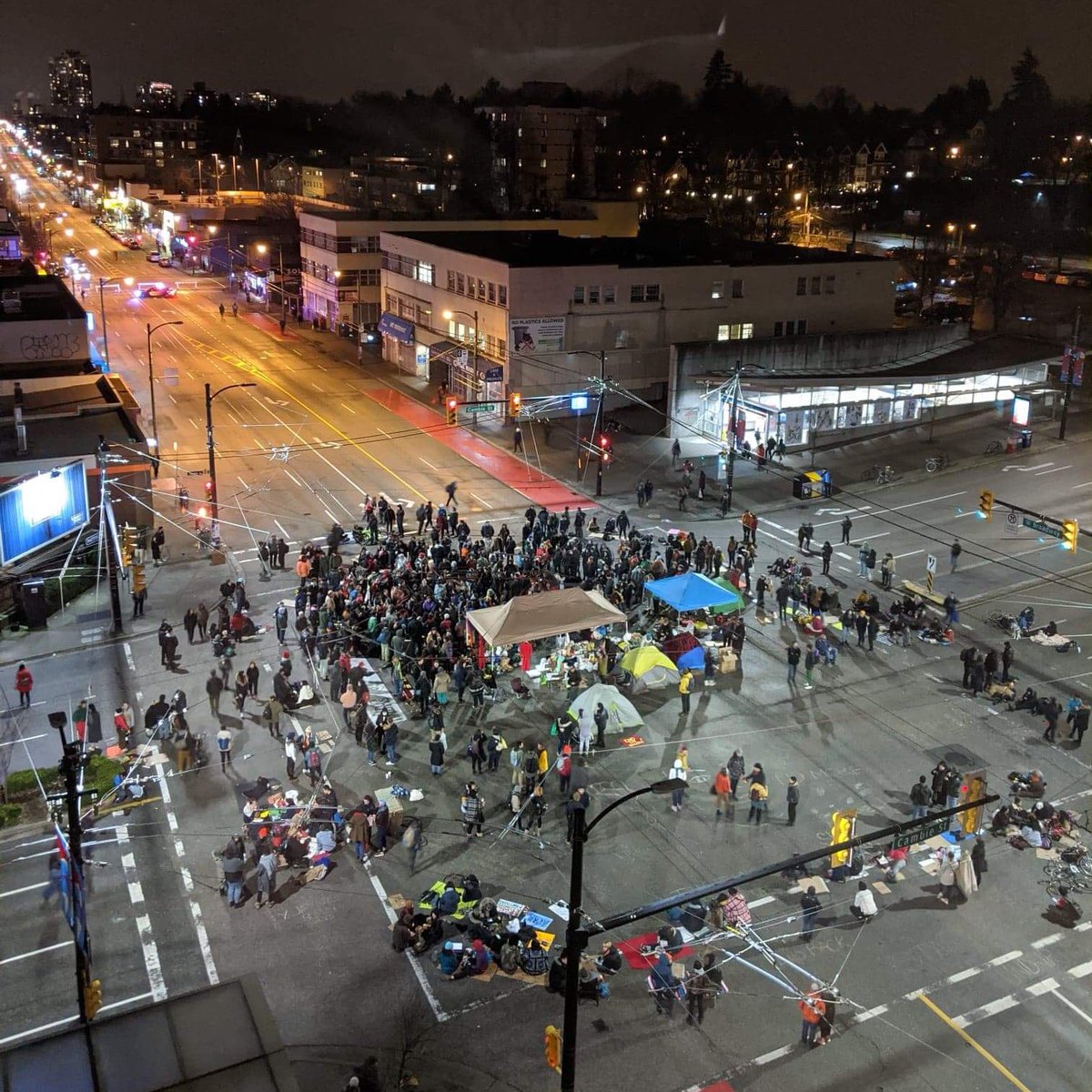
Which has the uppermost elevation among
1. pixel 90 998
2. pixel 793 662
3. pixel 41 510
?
pixel 41 510

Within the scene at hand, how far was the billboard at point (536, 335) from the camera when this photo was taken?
54062mm

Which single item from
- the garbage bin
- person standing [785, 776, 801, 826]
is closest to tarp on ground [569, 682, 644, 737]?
person standing [785, 776, 801, 826]

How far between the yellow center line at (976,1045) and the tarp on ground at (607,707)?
30.3ft

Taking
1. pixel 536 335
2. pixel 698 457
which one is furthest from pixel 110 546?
pixel 698 457

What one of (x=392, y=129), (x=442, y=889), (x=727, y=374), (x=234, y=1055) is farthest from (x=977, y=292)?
(x=392, y=129)

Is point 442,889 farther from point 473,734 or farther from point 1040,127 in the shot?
point 1040,127

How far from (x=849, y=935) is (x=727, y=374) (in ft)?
122

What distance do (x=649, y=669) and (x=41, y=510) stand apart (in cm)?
1993

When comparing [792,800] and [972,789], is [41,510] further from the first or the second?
[972,789]

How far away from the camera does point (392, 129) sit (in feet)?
A: 588

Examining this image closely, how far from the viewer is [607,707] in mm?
24000

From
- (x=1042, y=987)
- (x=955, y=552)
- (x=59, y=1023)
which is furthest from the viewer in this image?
(x=955, y=552)

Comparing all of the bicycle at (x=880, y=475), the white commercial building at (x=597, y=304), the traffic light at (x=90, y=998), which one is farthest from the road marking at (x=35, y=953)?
the white commercial building at (x=597, y=304)

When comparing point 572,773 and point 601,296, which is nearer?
point 572,773
